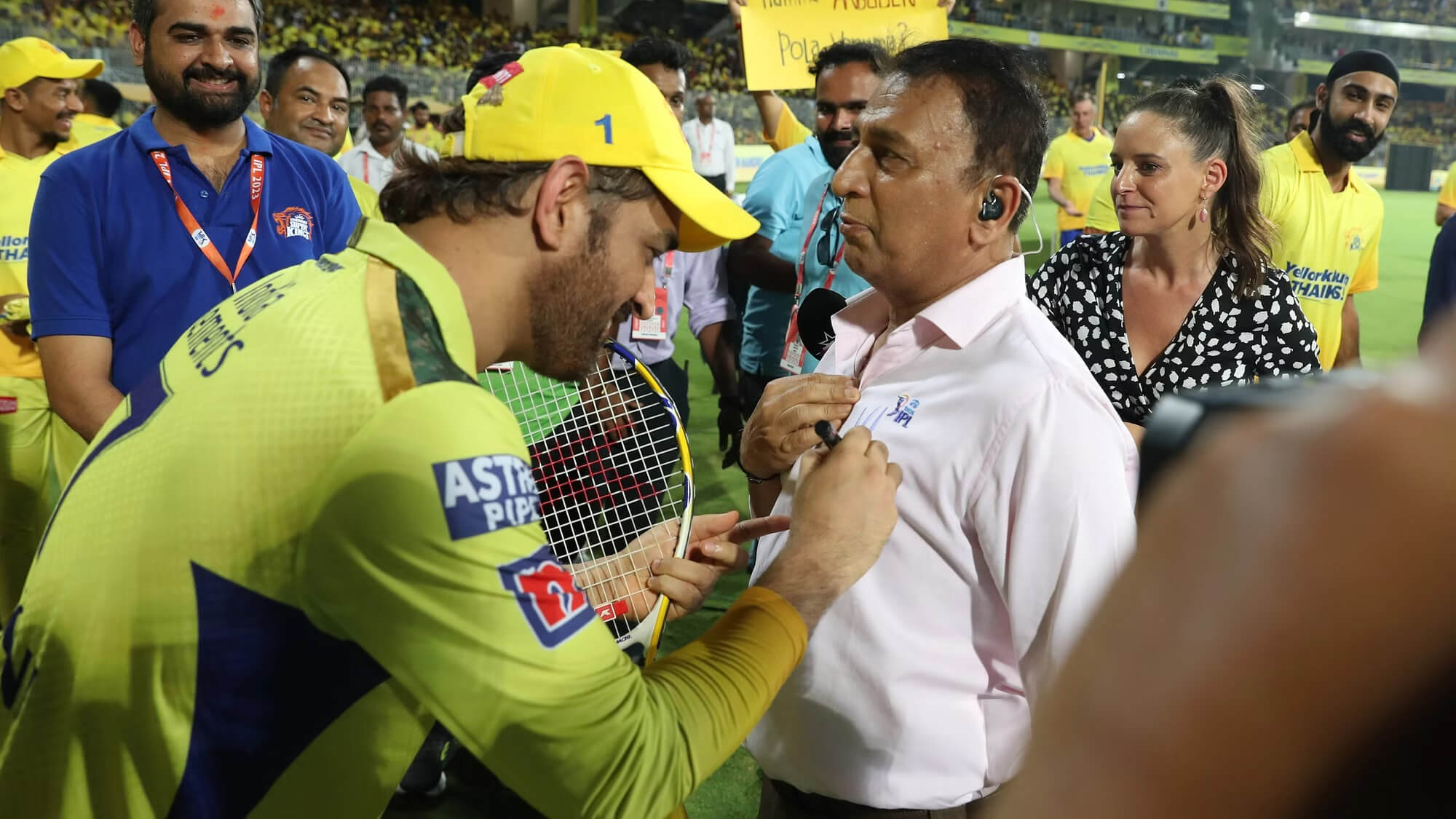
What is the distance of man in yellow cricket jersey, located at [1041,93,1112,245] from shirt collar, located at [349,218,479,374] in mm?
11481

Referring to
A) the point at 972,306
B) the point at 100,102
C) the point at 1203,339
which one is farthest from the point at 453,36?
the point at 972,306

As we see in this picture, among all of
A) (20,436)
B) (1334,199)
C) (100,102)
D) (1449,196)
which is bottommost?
(1449,196)

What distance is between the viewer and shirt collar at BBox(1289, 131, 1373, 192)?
5219 millimetres

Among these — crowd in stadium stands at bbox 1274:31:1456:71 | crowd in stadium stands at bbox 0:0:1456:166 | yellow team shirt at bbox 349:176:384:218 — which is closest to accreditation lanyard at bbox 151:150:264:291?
yellow team shirt at bbox 349:176:384:218

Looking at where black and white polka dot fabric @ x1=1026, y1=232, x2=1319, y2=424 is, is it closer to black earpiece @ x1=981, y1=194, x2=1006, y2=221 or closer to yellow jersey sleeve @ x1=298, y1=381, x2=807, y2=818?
black earpiece @ x1=981, y1=194, x2=1006, y2=221

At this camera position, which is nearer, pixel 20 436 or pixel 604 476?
pixel 604 476

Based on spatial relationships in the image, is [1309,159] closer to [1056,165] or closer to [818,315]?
[818,315]

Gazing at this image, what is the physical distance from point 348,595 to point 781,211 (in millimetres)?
4095

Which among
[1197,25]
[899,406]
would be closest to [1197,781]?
[899,406]

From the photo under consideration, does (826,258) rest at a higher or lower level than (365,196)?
lower

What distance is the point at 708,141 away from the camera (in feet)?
46.2

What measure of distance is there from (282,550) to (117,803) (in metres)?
0.42

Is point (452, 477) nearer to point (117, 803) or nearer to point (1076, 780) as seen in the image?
point (117, 803)

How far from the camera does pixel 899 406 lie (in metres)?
1.85
